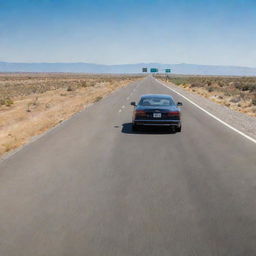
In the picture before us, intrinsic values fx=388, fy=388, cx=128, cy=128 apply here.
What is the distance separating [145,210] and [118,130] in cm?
903

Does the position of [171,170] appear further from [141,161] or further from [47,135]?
[47,135]

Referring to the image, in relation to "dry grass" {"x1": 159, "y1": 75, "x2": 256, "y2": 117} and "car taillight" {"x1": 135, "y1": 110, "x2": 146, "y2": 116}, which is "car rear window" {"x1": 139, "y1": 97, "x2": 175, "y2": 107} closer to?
"car taillight" {"x1": 135, "y1": 110, "x2": 146, "y2": 116}

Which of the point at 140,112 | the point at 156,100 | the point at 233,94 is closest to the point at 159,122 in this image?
the point at 140,112

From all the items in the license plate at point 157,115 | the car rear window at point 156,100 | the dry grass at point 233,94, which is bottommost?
the dry grass at point 233,94

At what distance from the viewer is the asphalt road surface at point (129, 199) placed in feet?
15.4

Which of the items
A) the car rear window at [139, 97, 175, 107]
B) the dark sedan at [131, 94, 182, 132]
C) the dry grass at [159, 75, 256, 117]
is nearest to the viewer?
the dark sedan at [131, 94, 182, 132]

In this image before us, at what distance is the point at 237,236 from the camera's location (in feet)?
16.2

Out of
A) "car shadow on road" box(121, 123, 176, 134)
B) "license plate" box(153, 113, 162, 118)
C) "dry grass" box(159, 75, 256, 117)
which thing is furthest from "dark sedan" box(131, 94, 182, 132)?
"dry grass" box(159, 75, 256, 117)

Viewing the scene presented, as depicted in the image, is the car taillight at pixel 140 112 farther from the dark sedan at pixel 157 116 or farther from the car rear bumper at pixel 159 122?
the car rear bumper at pixel 159 122

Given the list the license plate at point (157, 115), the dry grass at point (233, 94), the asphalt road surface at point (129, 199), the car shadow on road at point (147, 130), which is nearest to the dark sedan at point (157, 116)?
the license plate at point (157, 115)

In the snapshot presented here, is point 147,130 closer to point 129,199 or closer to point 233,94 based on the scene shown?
point 129,199

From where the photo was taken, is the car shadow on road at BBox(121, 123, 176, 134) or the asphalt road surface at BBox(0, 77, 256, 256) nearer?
the asphalt road surface at BBox(0, 77, 256, 256)

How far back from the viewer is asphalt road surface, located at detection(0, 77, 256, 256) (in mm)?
4699

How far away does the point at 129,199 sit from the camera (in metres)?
6.43
